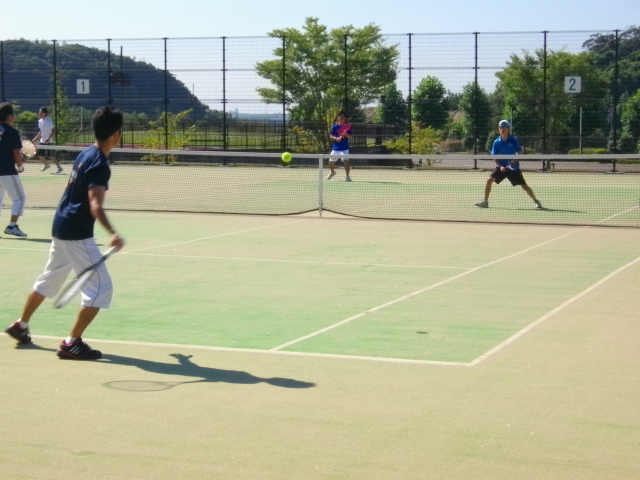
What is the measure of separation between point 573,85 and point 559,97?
0.97 m

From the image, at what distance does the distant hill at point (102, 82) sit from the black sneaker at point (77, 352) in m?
28.8

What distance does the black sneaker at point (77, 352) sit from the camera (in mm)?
6762

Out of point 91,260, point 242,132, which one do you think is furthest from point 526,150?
point 91,260

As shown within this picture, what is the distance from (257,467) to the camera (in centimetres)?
468

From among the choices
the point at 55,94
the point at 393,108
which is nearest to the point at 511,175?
the point at 393,108

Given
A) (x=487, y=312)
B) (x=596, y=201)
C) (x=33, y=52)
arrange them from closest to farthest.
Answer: (x=487, y=312), (x=596, y=201), (x=33, y=52)

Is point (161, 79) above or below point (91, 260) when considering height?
above

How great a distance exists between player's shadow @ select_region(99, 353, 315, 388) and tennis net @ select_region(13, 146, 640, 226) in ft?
33.2

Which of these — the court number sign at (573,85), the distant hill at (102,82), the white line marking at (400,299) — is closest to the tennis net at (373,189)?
the court number sign at (573,85)

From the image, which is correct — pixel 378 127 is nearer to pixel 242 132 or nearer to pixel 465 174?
pixel 242 132

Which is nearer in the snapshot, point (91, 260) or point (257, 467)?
point (257, 467)

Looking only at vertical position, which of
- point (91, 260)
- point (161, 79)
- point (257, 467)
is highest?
point (161, 79)

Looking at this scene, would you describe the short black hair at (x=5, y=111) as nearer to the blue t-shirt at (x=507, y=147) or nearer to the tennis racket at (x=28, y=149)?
the tennis racket at (x=28, y=149)

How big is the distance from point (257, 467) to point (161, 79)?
34.0m
